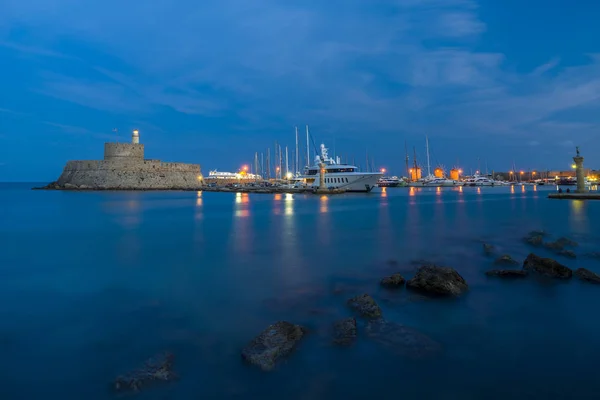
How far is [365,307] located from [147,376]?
12.5 feet

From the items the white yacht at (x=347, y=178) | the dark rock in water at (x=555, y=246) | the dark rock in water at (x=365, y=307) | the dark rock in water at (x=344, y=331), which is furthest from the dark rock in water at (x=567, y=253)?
the white yacht at (x=347, y=178)

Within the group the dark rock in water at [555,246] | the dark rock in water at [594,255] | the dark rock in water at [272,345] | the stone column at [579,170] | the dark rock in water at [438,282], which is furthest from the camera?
the stone column at [579,170]

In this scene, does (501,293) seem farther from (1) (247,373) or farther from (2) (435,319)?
(1) (247,373)

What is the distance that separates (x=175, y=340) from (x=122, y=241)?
12.8 metres

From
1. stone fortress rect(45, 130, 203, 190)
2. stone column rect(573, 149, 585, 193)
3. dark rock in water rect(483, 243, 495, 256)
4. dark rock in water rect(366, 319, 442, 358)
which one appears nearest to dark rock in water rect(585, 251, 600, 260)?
dark rock in water rect(483, 243, 495, 256)

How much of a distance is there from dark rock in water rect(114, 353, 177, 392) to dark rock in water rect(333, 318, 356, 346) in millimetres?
2446

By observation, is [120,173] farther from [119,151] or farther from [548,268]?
[548,268]

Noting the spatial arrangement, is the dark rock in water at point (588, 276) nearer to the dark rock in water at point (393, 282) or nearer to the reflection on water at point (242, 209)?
the dark rock in water at point (393, 282)

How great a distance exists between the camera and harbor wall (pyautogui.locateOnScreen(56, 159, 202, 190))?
74.9 metres

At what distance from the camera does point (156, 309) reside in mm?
7055

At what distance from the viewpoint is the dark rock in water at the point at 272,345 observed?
466 cm

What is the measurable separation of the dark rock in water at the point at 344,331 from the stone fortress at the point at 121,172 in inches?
3148

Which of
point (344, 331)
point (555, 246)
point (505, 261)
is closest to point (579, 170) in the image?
point (555, 246)

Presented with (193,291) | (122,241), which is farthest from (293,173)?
(193,291)
